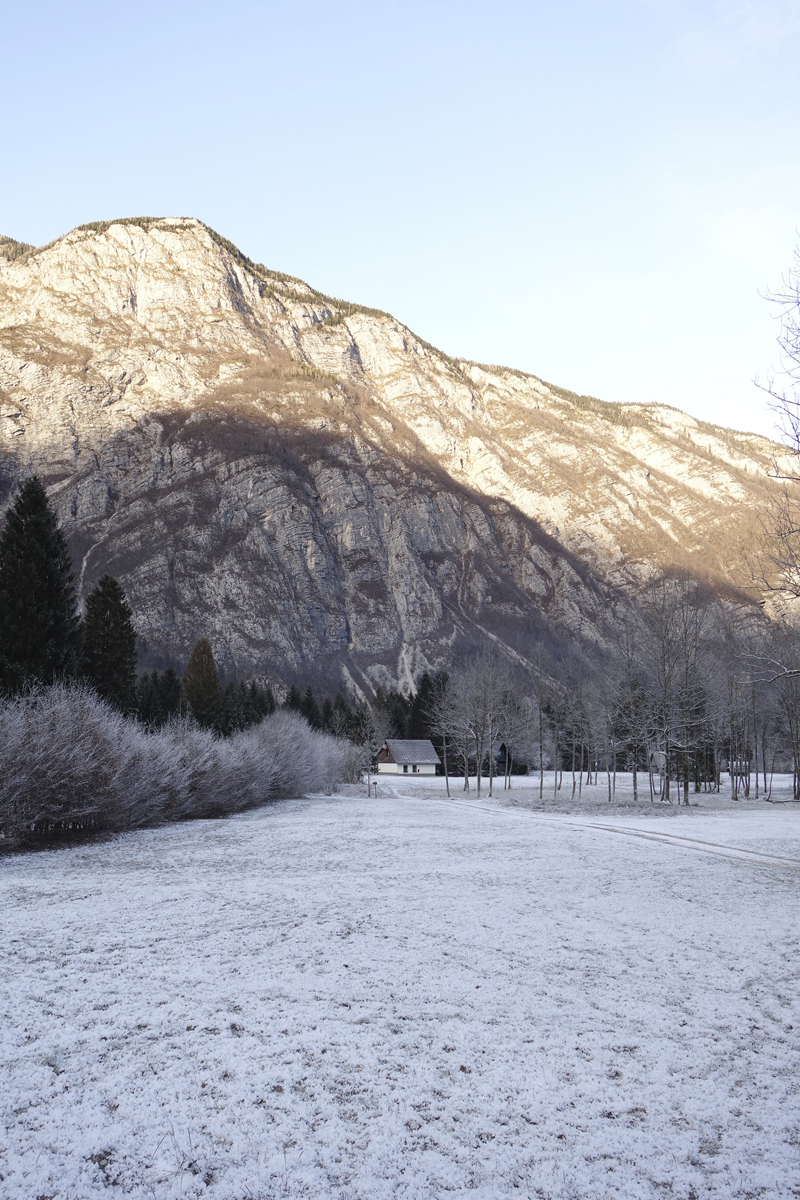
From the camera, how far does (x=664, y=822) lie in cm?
2673

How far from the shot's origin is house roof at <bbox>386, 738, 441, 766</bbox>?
287 feet

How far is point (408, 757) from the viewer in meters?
87.4

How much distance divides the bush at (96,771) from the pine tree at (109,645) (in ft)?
18.6

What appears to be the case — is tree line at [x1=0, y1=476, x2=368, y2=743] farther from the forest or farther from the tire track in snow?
the tire track in snow

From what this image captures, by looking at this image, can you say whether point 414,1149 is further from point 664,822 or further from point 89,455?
point 89,455

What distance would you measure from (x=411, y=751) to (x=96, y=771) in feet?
235

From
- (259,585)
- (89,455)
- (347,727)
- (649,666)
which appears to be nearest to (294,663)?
(259,585)

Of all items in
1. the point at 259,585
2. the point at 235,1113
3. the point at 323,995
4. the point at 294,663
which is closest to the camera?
the point at 235,1113

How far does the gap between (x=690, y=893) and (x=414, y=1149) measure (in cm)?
932

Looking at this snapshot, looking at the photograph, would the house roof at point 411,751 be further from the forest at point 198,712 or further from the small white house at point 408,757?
the forest at point 198,712

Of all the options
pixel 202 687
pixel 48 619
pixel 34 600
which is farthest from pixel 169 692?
pixel 34 600

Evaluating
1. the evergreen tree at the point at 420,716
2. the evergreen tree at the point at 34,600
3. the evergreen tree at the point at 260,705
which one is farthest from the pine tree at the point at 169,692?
the evergreen tree at the point at 420,716

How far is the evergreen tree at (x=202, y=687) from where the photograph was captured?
5172 centimetres

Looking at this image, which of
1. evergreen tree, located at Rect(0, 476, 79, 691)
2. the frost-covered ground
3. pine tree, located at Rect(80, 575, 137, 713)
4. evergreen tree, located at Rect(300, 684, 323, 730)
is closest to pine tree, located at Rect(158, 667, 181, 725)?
evergreen tree, located at Rect(300, 684, 323, 730)
